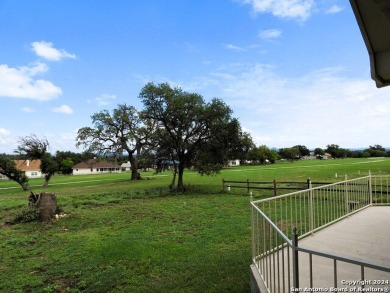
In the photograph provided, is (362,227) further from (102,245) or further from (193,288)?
(102,245)

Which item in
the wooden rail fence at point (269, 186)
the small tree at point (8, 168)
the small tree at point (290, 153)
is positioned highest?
the small tree at point (290, 153)

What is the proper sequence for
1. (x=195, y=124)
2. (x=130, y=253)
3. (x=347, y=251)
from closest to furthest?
(x=347, y=251) → (x=130, y=253) → (x=195, y=124)

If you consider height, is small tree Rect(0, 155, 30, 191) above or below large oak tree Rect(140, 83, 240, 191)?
below

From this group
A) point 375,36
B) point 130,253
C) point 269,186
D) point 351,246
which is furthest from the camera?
point 269,186

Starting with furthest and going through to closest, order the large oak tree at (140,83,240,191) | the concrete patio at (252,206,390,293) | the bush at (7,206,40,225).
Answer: the large oak tree at (140,83,240,191)
the bush at (7,206,40,225)
the concrete patio at (252,206,390,293)

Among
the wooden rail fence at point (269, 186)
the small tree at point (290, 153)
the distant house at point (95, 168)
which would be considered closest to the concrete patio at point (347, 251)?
the wooden rail fence at point (269, 186)

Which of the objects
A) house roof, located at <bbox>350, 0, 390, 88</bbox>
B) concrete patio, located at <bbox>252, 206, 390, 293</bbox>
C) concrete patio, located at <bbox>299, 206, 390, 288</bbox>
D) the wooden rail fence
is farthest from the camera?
the wooden rail fence

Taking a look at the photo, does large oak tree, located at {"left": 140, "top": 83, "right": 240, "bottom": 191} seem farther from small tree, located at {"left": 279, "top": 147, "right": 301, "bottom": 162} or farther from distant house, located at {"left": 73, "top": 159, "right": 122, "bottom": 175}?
small tree, located at {"left": 279, "top": 147, "right": 301, "bottom": 162}

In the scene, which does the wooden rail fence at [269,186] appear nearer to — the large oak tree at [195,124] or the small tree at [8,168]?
the large oak tree at [195,124]

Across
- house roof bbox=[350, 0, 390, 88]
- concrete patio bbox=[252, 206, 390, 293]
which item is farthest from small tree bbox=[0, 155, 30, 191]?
house roof bbox=[350, 0, 390, 88]

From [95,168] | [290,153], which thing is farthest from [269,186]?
[290,153]

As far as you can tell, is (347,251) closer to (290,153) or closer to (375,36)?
(375,36)

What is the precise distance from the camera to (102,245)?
7617 millimetres

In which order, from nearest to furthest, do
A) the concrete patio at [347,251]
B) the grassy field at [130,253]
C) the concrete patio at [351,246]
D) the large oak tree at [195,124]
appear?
the concrete patio at [347,251], the concrete patio at [351,246], the grassy field at [130,253], the large oak tree at [195,124]
